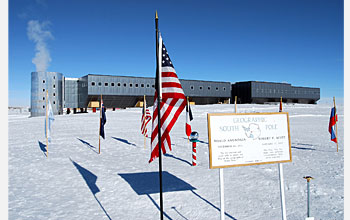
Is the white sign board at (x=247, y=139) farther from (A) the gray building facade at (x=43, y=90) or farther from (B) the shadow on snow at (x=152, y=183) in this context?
(A) the gray building facade at (x=43, y=90)

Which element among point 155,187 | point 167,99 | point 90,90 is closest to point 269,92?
point 90,90

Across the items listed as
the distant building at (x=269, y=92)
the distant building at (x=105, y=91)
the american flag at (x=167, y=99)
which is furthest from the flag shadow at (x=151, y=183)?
the distant building at (x=269, y=92)

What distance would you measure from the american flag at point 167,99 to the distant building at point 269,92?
6763 centimetres

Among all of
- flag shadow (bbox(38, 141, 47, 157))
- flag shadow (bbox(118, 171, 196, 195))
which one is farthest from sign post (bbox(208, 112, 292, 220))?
flag shadow (bbox(38, 141, 47, 157))

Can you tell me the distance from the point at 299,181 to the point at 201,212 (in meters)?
4.27

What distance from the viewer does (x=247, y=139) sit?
5.04 meters

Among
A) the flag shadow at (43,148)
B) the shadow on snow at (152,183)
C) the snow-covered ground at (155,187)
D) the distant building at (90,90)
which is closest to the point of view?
the snow-covered ground at (155,187)

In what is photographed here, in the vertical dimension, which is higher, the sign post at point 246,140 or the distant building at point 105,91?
the distant building at point 105,91

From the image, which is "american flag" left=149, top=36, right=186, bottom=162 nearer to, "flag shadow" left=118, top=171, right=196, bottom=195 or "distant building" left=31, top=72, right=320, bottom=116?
"flag shadow" left=118, top=171, right=196, bottom=195

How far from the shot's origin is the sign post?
4.78 m

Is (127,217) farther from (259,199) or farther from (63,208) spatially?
(259,199)

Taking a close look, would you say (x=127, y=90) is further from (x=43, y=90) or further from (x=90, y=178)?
(x=90, y=178)

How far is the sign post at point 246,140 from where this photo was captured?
15.7ft
